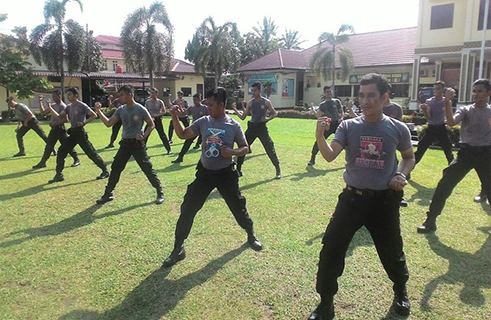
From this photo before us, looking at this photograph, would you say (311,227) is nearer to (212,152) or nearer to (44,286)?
(212,152)

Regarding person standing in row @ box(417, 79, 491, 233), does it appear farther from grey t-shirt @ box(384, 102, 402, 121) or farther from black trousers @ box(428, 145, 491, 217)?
grey t-shirt @ box(384, 102, 402, 121)

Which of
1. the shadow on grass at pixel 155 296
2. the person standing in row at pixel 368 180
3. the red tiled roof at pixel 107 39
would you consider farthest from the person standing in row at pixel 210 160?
the red tiled roof at pixel 107 39

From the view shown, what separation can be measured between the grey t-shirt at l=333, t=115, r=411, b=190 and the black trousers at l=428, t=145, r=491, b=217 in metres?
2.31

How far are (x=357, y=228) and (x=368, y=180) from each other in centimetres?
39

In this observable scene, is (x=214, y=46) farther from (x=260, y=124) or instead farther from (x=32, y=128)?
(x=260, y=124)

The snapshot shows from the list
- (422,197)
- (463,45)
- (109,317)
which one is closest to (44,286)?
(109,317)

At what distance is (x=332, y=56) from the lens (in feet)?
91.5

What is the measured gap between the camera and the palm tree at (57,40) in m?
26.6

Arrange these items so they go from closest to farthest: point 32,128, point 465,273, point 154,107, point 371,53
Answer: point 465,273 → point 32,128 → point 154,107 → point 371,53

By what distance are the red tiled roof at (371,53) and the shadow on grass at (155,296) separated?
90.7 ft

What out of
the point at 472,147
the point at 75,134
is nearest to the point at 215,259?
the point at 472,147

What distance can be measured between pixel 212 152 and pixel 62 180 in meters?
5.28

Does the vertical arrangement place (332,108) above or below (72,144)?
above

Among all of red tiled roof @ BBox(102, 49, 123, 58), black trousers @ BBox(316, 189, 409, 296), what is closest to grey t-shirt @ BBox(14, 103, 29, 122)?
black trousers @ BBox(316, 189, 409, 296)
